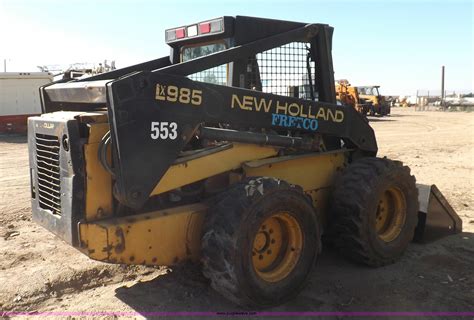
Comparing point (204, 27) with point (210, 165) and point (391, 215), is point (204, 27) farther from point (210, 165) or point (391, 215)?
point (391, 215)

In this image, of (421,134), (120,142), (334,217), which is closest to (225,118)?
(120,142)

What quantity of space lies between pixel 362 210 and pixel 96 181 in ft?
7.91

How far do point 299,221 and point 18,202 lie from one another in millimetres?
5218

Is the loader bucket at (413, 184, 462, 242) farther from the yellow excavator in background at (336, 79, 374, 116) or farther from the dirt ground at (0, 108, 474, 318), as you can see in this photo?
the yellow excavator in background at (336, 79, 374, 116)

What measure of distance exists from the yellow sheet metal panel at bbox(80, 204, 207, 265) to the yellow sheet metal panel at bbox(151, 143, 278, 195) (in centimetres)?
22

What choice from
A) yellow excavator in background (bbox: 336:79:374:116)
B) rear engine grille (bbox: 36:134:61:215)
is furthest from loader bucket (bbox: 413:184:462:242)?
yellow excavator in background (bbox: 336:79:374:116)

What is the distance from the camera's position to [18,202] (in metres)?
7.55

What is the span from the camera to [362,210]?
4535 mm

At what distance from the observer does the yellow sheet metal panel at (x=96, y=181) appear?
3447 millimetres

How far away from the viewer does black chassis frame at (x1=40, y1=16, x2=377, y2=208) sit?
3.34 metres

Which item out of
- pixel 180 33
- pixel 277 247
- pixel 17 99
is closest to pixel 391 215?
pixel 277 247

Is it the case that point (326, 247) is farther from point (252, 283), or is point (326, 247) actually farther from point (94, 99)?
point (94, 99)

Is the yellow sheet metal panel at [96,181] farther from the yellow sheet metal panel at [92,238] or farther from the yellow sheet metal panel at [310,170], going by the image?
the yellow sheet metal panel at [310,170]

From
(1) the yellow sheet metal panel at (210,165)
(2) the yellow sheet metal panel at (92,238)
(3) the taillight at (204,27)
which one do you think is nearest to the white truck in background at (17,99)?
(3) the taillight at (204,27)
